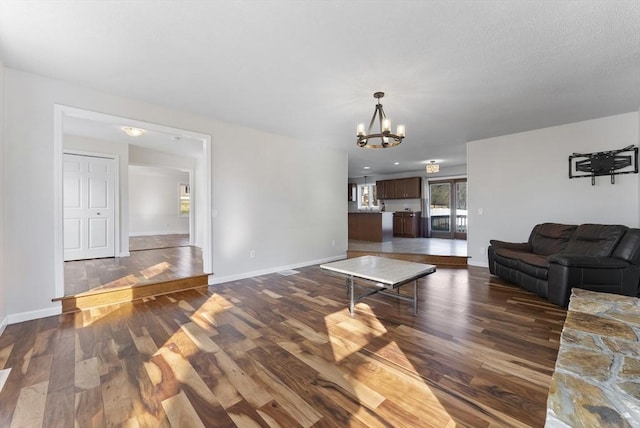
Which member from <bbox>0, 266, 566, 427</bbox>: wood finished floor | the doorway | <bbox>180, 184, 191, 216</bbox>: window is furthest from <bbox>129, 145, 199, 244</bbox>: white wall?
the doorway

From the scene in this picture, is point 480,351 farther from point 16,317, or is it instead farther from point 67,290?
point 67,290

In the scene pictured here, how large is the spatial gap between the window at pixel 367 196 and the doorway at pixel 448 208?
2274 millimetres

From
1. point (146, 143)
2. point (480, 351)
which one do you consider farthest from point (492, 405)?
point (146, 143)

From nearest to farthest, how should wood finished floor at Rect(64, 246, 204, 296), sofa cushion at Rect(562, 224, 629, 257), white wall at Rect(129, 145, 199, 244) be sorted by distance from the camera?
1. sofa cushion at Rect(562, 224, 629, 257)
2. wood finished floor at Rect(64, 246, 204, 296)
3. white wall at Rect(129, 145, 199, 244)

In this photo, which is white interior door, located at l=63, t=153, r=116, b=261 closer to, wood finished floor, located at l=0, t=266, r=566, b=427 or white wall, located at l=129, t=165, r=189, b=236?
wood finished floor, located at l=0, t=266, r=566, b=427

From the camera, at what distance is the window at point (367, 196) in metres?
10.9

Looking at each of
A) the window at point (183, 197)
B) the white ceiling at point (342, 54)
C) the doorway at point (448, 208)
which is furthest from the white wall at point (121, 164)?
the doorway at point (448, 208)

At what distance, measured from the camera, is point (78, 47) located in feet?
7.59

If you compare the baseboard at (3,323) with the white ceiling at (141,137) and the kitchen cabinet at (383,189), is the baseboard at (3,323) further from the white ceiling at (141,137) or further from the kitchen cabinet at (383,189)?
the kitchen cabinet at (383,189)

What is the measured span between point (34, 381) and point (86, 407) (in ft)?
1.96

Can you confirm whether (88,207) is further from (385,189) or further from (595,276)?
(385,189)

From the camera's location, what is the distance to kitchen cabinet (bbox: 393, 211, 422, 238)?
9.17 meters

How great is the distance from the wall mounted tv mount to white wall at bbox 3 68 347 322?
4.16m

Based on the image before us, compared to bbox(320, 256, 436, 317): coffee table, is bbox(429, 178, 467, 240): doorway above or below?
above
